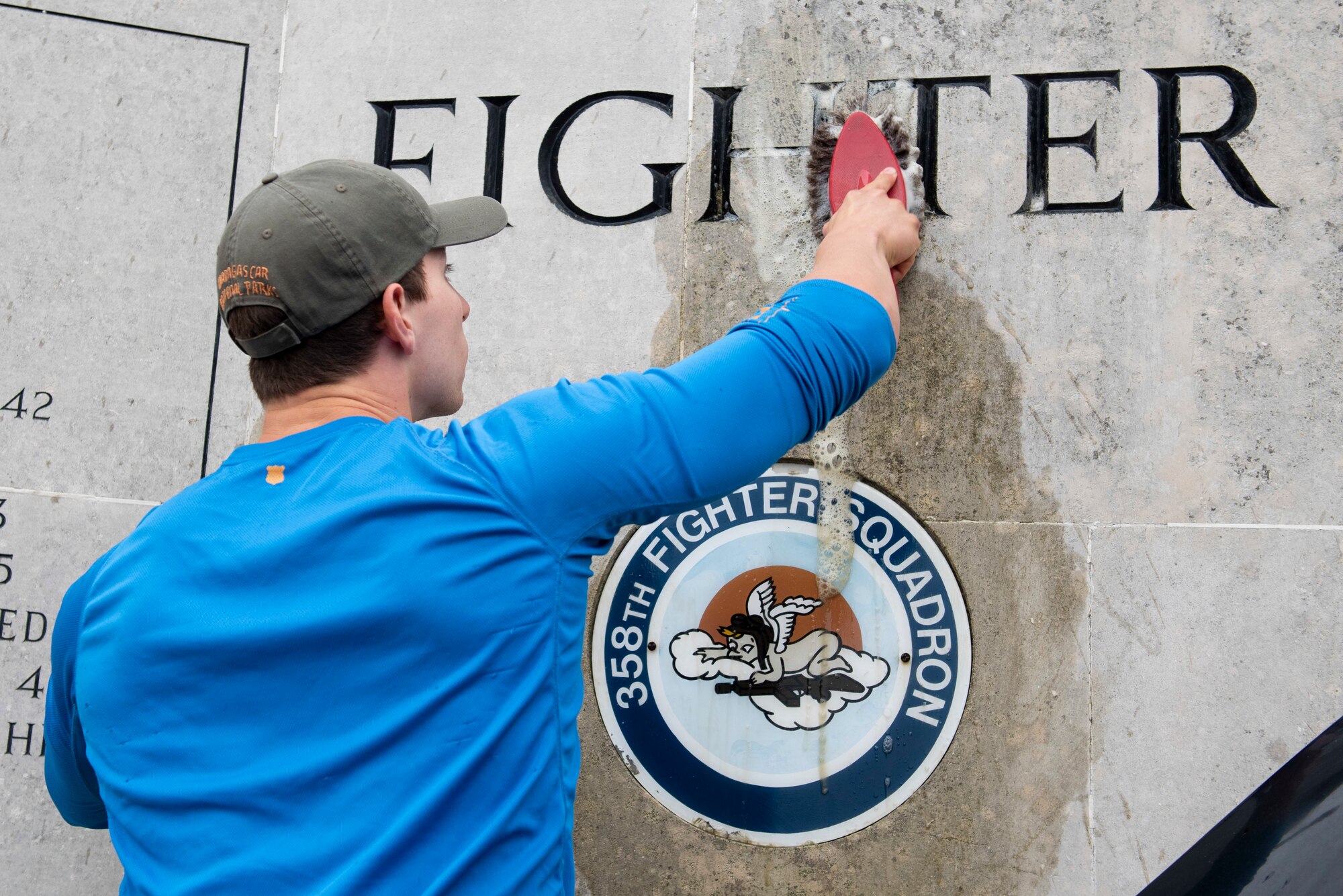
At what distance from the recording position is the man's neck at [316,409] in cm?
151

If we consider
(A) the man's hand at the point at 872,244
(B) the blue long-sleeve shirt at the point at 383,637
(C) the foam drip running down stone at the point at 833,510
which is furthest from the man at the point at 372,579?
(C) the foam drip running down stone at the point at 833,510

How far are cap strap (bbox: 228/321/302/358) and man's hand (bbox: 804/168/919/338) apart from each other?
0.83m

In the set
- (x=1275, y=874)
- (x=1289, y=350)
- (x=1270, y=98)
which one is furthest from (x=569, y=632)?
(x=1270, y=98)

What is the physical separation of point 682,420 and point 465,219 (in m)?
0.62

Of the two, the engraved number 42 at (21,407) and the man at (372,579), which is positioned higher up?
the engraved number 42 at (21,407)

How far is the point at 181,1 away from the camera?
3127 mm

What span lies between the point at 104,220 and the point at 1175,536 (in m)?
3.23

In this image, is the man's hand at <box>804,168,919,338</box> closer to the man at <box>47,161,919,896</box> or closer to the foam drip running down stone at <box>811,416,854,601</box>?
the man at <box>47,161,919,896</box>

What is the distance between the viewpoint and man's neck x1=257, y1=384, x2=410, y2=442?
1510 mm

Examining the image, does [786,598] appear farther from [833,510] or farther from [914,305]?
[914,305]

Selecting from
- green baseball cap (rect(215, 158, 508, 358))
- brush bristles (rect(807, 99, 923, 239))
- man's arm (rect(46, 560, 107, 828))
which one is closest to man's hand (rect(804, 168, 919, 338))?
brush bristles (rect(807, 99, 923, 239))

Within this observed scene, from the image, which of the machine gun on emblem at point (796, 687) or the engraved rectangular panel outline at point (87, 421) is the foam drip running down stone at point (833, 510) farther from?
the engraved rectangular panel outline at point (87, 421)

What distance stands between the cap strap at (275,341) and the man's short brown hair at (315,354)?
10 mm

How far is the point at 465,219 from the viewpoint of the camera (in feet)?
5.74
